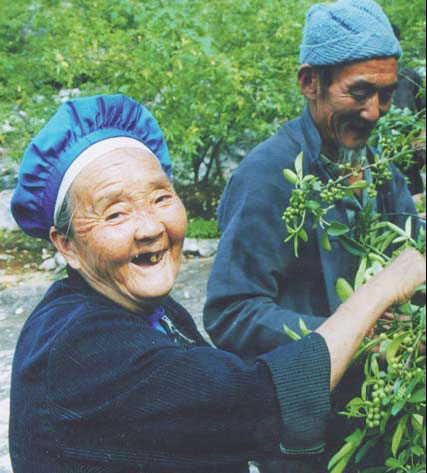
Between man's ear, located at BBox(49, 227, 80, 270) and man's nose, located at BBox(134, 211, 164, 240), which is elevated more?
man's nose, located at BBox(134, 211, 164, 240)

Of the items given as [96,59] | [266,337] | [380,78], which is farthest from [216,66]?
[266,337]

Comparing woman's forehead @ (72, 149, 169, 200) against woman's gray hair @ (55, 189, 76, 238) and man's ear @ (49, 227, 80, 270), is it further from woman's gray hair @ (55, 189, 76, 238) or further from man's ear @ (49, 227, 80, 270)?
Answer: man's ear @ (49, 227, 80, 270)

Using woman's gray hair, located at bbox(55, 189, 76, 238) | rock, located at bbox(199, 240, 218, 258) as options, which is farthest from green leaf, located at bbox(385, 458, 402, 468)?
rock, located at bbox(199, 240, 218, 258)

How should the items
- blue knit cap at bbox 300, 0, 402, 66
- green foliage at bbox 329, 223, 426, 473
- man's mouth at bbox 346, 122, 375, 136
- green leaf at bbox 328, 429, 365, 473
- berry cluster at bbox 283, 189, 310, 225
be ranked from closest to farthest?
green foliage at bbox 329, 223, 426, 473 → green leaf at bbox 328, 429, 365, 473 → berry cluster at bbox 283, 189, 310, 225 → blue knit cap at bbox 300, 0, 402, 66 → man's mouth at bbox 346, 122, 375, 136

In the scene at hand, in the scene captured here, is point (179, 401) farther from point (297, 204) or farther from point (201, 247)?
point (201, 247)

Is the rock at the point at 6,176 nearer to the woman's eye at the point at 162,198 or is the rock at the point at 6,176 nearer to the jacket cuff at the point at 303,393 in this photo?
the woman's eye at the point at 162,198

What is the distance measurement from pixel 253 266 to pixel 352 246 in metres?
0.46

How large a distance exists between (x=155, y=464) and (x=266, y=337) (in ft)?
2.11

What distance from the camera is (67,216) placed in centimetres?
158

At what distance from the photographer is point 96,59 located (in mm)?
6395

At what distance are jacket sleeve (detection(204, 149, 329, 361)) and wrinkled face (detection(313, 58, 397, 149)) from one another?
250 mm

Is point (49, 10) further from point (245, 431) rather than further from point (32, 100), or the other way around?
point (245, 431)

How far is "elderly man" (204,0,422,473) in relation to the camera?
6.49ft

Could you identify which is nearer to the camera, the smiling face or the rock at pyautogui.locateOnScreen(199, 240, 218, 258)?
the smiling face
